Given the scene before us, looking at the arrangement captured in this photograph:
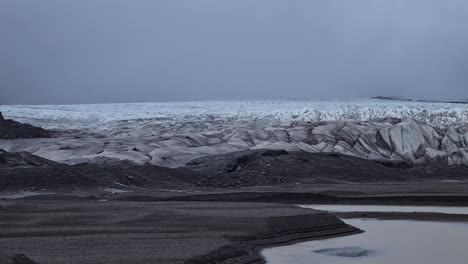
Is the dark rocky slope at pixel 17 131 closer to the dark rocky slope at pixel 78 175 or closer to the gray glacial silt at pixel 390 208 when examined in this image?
the dark rocky slope at pixel 78 175

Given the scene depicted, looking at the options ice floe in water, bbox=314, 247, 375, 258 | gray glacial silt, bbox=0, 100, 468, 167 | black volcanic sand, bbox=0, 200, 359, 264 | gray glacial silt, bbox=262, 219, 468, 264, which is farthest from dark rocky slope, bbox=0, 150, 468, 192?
ice floe in water, bbox=314, 247, 375, 258

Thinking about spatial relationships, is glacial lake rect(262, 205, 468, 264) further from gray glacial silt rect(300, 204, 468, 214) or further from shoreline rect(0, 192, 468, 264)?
gray glacial silt rect(300, 204, 468, 214)

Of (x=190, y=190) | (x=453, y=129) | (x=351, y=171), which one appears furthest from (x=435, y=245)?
(x=453, y=129)

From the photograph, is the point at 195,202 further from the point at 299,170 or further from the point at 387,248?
the point at 299,170

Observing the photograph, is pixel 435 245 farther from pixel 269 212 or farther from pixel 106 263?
pixel 106 263

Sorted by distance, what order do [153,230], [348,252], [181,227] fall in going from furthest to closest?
[181,227]
[153,230]
[348,252]

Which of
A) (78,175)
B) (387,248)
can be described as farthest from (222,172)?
(387,248)
